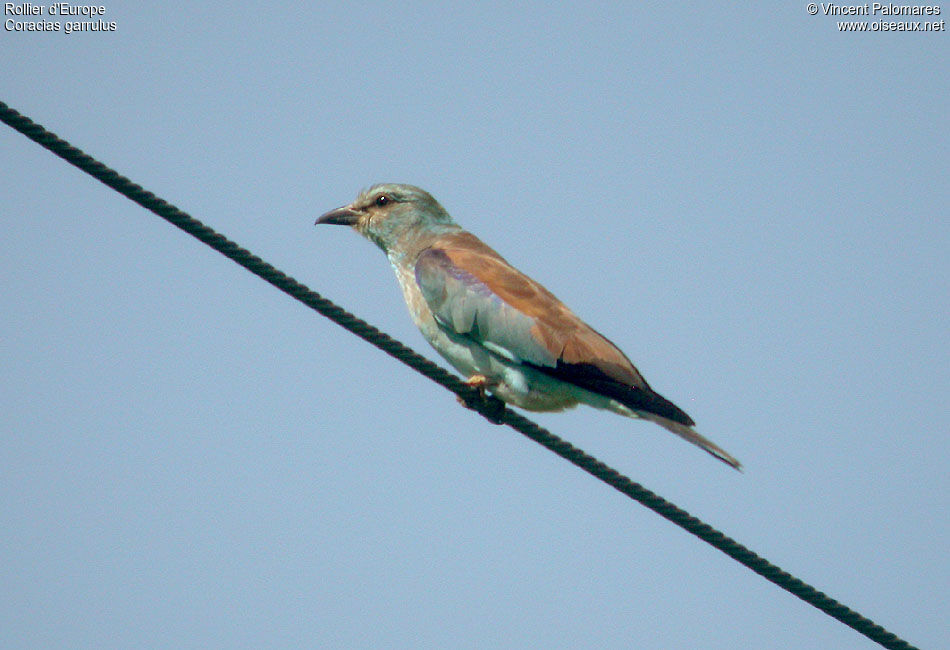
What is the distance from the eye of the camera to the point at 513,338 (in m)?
5.88

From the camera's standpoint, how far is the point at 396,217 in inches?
292

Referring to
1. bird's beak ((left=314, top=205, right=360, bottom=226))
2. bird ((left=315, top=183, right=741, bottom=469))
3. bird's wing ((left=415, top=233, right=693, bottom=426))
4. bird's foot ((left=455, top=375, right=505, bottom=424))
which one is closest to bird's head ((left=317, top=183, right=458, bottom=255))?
bird's beak ((left=314, top=205, right=360, bottom=226))

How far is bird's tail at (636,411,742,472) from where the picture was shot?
183 inches

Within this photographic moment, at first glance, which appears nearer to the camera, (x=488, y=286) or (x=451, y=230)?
(x=488, y=286)

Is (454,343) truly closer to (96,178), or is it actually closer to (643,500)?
(643,500)

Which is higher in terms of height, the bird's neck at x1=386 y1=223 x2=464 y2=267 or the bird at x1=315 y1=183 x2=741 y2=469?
the bird's neck at x1=386 y1=223 x2=464 y2=267

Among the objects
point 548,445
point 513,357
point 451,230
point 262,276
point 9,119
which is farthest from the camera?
point 451,230

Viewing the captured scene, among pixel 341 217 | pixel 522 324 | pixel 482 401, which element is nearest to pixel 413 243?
pixel 341 217

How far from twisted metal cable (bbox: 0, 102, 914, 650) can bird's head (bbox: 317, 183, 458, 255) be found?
2.72 metres

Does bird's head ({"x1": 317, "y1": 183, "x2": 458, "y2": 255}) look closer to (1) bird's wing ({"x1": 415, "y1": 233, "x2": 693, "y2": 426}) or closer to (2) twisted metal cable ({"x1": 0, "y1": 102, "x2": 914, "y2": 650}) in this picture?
(1) bird's wing ({"x1": 415, "y1": 233, "x2": 693, "y2": 426})

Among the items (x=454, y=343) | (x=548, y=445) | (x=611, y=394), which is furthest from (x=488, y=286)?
(x=548, y=445)

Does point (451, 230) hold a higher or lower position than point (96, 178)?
higher

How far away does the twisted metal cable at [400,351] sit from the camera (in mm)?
4035

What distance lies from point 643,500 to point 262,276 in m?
1.53
